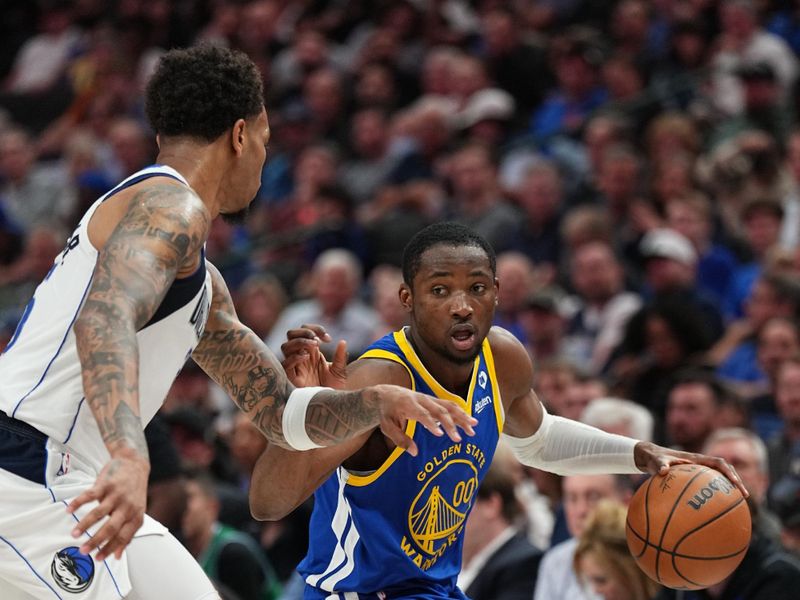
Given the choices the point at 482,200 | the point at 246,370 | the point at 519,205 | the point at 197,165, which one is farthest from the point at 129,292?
the point at 519,205

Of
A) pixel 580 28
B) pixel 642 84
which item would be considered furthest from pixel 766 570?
pixel 580 28

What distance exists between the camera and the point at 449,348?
4.14m

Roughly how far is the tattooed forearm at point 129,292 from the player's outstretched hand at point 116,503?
0.07 m

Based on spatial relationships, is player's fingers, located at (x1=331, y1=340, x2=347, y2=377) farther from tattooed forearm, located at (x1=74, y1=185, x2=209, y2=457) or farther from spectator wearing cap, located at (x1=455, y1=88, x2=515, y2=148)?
spectator wearing cap, located at (x1=455, y1=88, x2=515, y2=148)

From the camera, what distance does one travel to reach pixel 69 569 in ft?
11.1

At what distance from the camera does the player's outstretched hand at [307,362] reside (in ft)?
14.1

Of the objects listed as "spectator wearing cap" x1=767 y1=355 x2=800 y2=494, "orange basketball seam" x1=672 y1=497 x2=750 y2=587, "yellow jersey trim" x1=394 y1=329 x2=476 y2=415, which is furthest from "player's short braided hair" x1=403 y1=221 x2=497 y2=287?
"spectator wearing cap" x1=767 y1=355 x2=800 y2=494

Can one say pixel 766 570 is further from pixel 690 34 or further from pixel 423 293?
pixel 690 34

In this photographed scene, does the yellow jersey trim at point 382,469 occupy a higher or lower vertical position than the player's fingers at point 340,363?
lower

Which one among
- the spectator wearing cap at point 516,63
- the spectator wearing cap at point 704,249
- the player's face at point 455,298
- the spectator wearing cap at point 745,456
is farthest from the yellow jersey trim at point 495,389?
the spectator wearing cap at point 516,63

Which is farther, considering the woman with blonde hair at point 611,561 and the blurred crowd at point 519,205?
the blurred crowd at point 519,205

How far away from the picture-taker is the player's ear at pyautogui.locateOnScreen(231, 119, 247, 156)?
382cm

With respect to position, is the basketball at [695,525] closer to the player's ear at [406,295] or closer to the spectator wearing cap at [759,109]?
the player's ear at [406,295]

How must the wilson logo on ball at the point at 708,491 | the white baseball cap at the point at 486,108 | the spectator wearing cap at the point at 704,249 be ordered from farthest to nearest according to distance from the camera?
the white baseball cap at the point at 486,108, the spectator wearing cap at the point at 704,249, the wilson logo on ball at the point at 708,491
